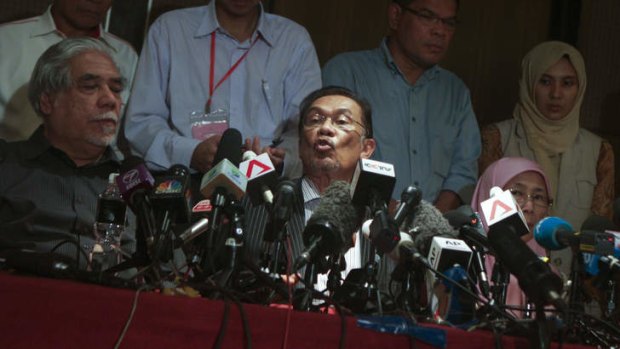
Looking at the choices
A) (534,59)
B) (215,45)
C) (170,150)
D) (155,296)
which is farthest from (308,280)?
(534,59)

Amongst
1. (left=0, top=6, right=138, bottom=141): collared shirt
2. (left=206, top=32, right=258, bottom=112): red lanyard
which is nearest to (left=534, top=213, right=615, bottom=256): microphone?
(left=206, top=32, right=258, bottom=112): red lanyard

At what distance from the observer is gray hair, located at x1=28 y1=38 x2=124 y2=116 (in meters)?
3.40

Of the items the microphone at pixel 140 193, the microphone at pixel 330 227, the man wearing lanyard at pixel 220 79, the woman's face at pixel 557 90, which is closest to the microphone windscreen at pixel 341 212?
the microphone at pixel 330 227

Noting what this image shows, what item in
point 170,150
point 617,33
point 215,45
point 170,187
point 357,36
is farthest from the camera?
point 617,33

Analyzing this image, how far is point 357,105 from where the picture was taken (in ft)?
11.7

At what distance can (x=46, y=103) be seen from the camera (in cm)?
341

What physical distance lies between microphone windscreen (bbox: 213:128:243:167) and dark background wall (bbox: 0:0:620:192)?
237 cm

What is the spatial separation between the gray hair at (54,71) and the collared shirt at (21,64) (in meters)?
0.32

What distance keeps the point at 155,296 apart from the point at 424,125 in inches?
105

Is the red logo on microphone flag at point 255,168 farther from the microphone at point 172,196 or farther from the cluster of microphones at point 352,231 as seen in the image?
the microphone at point 172,196

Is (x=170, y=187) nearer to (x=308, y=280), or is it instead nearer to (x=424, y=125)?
(x=308, y=280)

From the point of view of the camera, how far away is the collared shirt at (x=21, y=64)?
12.5ft

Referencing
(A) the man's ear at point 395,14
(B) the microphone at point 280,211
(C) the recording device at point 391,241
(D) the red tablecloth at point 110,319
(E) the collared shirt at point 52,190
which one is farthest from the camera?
(A) the man's ear at point 395,14

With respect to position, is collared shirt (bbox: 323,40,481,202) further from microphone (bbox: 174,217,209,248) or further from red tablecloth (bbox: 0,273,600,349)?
red tablecloth (bbox: 0,273,600,349)
